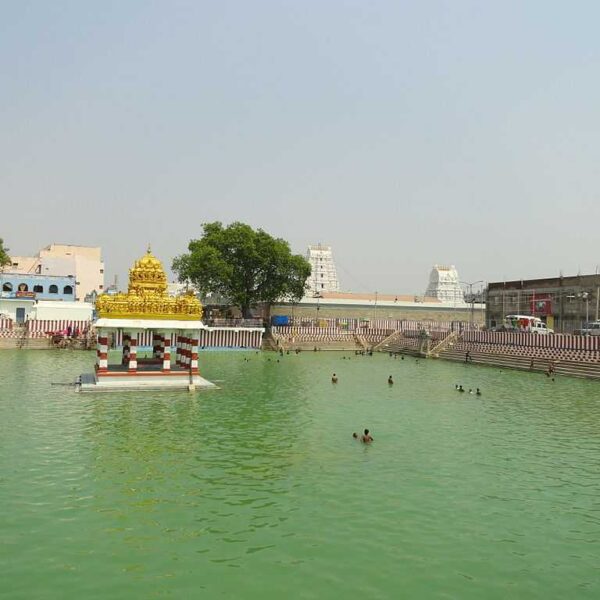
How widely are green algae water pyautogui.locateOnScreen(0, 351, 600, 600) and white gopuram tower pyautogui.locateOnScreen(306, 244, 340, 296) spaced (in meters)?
106

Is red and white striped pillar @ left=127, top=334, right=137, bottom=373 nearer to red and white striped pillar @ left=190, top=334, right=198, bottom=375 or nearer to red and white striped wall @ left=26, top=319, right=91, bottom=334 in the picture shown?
red and white striped pillar @ left=190, top=334, right=198, bottom=375

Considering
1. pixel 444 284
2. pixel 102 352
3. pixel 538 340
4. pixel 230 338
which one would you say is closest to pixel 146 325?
pixel 102 352

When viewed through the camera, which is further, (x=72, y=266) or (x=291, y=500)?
(x=72, y=266)

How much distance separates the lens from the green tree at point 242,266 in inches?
2576

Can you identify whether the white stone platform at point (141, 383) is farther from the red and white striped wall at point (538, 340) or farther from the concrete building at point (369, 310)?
Result: the concrete building at point (369, 310)

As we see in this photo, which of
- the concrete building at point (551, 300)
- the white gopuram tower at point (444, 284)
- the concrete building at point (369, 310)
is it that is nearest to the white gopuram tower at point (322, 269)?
the white gopuram tower at point (444, 284)

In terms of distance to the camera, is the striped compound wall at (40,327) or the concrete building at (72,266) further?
the concrete building at (72,266)

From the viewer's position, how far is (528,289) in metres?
67.1

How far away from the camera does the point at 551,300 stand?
64062 mm

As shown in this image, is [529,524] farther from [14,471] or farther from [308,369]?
[308,369]

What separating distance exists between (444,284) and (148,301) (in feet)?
423

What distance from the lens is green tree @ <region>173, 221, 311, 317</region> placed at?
6544 cm

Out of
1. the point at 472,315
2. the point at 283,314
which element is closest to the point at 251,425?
the point at 283,314

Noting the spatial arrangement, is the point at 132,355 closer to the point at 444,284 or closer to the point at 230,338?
the point at 230,338
